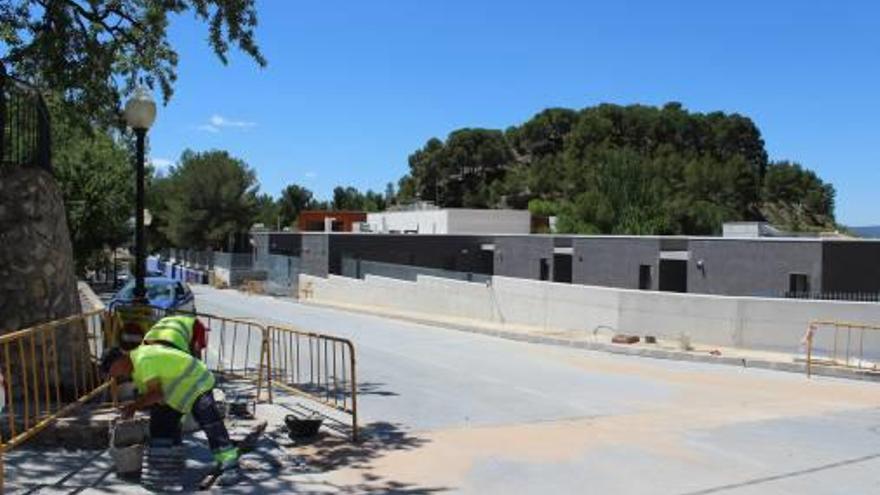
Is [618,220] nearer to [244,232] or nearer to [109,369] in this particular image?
[244,232]

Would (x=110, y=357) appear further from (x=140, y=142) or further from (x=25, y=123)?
(x=25, y=123)

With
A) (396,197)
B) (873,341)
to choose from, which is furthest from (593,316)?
(396,197)

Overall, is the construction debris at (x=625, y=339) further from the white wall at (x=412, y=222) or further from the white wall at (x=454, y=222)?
the white wall at (x=412, y=222)

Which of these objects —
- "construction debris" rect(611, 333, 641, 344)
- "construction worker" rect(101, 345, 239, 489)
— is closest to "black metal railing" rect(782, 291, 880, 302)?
"construction debris" rect(611, 333, 641, 344)

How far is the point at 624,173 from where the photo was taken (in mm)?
91375

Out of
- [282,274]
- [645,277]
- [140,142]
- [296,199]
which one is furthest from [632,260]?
[296,199]

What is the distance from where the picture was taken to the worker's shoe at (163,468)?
27.1 ft

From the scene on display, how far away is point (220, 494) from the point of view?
8211 mm

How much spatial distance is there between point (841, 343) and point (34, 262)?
47.7 feet

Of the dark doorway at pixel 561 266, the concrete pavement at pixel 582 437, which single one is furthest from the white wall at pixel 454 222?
the concrete pavement at pixel 582 437

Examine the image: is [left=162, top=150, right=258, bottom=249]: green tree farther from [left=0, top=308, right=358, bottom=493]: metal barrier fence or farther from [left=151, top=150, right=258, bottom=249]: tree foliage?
[left=0, top=308, right=358, bottom=493]: metal barrier fence

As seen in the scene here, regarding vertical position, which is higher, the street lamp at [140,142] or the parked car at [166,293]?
the street lamp at [140,142]

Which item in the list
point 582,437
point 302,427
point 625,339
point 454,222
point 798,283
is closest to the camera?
point 302,427

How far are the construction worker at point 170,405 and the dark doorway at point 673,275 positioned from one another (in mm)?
34102
